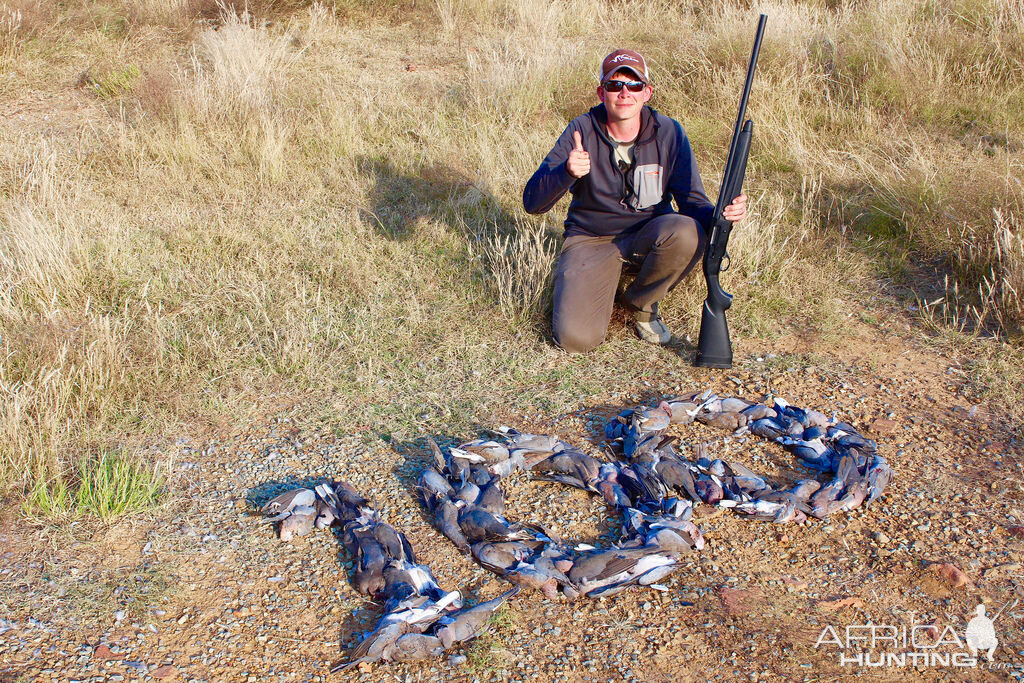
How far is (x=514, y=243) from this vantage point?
5.21 m

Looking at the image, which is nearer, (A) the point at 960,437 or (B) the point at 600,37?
(A) the point at 960,437

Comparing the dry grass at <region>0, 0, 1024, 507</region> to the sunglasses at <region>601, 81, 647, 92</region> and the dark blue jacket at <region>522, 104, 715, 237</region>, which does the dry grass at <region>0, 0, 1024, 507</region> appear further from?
the sunglasses at <region>601, 81, 647, 92</region>

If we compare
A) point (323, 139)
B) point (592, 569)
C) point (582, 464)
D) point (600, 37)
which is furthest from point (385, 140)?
point (592, 569)

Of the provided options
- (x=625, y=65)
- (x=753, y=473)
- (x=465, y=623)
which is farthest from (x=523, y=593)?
(x=625, y=65)

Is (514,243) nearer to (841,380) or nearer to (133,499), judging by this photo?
(841,380)

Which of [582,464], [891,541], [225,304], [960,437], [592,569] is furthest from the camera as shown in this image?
[225,304]

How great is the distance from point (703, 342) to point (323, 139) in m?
3.62

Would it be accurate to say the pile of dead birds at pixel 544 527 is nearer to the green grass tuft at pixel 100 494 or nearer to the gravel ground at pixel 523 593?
the gravel ground at pixel 523 593

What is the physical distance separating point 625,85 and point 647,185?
23.3 inches

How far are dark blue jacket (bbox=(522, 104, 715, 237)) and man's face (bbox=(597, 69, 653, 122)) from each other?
6.4 inches

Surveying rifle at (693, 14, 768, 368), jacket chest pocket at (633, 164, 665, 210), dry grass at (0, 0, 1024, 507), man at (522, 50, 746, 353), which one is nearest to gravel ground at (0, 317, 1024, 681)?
dry grass at (0, 0, 1024, 507)

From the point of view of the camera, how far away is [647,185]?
15.1 feet

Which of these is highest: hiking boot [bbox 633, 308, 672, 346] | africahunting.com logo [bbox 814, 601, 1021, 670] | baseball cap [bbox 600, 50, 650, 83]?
baseball cap [bbox 600, 50, 650, 83]

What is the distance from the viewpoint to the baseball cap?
13.9 feet
